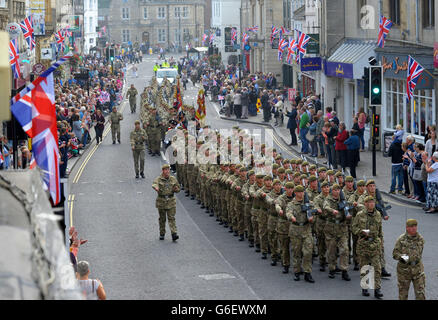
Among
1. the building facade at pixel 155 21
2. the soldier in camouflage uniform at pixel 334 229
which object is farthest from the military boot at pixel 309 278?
the building facade at pixel 155 21

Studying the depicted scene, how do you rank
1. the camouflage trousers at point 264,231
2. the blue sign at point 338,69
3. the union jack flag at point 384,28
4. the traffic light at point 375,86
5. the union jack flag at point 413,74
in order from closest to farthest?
the camouflage trousers at point 264,231, the traffic light at point 375,86, the union jack flag at point 413,74, the union jack flag at point 384,28, the blue sign at point 338,69

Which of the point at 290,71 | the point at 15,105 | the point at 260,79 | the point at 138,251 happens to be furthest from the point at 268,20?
the point at 15,105

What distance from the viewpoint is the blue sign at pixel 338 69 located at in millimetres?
38809

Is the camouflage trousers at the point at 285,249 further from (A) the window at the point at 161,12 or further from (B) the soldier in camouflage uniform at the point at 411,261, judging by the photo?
(A) the window at the point at 161,12

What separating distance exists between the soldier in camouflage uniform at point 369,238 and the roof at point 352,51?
2235cm

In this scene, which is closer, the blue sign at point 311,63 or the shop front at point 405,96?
the shop front at point 405,96

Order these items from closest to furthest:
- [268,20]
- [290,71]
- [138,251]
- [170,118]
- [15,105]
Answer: [15,105]
[138,251]
[170,118]
[290,71]
[268,20]

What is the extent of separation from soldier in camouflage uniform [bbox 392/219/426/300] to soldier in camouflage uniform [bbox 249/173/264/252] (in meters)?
5.92

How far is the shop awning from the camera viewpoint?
37.5 m

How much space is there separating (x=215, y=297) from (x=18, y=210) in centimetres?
1006

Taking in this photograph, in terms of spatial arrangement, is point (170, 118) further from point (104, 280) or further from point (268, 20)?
point (268, 20)

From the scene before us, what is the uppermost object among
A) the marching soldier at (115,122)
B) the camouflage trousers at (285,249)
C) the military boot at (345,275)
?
the marching soldier at (115,122)

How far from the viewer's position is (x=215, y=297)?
1481cm

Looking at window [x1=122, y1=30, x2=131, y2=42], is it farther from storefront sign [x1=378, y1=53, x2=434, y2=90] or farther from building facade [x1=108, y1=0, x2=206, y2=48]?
storefront sign [x1=378, y1=53, x2=434, y2=90]
